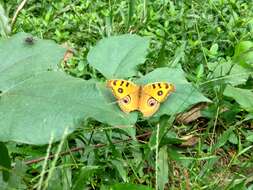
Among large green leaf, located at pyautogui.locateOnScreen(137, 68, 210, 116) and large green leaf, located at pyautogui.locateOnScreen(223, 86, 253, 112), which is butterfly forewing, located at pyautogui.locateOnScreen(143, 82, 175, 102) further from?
large green leaf, located at pyautogui.locateOnScreen(223, 86, 253, 112)

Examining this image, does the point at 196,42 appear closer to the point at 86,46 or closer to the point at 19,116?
the point at 86,46

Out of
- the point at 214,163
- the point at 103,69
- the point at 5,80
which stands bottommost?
the point at 214,163

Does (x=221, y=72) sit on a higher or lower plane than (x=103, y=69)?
lower

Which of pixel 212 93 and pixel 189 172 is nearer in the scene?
pixel 189 172

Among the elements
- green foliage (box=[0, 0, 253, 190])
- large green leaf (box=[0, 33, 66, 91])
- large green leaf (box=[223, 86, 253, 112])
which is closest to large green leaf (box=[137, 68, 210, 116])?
green foliage (box=[0, 0, 253, 190])

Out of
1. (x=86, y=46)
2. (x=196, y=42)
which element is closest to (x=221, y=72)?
(x=196, y=42)

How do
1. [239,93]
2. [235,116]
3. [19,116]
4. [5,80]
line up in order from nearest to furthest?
[19,116] < [5,80] < [239,93] < [235,116]

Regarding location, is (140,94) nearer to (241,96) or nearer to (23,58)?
(23,58)
